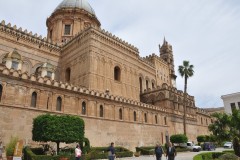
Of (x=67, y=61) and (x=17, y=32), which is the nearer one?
(x=17, y=32)

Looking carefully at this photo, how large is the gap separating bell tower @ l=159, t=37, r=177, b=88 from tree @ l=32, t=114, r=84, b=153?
38108mm

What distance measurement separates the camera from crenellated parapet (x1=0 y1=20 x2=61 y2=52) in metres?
28.3

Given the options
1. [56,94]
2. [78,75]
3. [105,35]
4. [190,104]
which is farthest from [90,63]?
[190,104]

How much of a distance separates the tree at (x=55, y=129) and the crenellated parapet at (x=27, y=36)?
17.6 metres

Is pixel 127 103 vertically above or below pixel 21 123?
above

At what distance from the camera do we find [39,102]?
18969mm

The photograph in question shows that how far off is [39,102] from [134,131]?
12.5 meters

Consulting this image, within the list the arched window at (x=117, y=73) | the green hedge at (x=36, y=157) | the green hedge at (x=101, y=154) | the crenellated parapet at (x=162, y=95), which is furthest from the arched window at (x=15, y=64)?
the crenellated parapet at (x=162, y=95)

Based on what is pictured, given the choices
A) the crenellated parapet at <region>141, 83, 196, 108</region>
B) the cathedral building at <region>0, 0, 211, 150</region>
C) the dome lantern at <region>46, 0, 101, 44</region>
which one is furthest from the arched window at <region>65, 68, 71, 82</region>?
the crenellated parapet at <region>141, 83, 196, 108</region>

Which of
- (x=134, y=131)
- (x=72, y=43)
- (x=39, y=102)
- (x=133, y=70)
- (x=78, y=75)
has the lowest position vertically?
(x=134, y=131)

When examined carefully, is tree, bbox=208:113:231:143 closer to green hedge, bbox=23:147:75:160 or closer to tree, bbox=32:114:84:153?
tree, bbox=32:114:84:153

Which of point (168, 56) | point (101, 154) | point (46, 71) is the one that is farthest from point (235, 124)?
point (168, 56)

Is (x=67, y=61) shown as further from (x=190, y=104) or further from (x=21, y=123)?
(x=190, y=104)

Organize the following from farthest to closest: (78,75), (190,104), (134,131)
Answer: (190,104)
(78,75)
(134,131)
